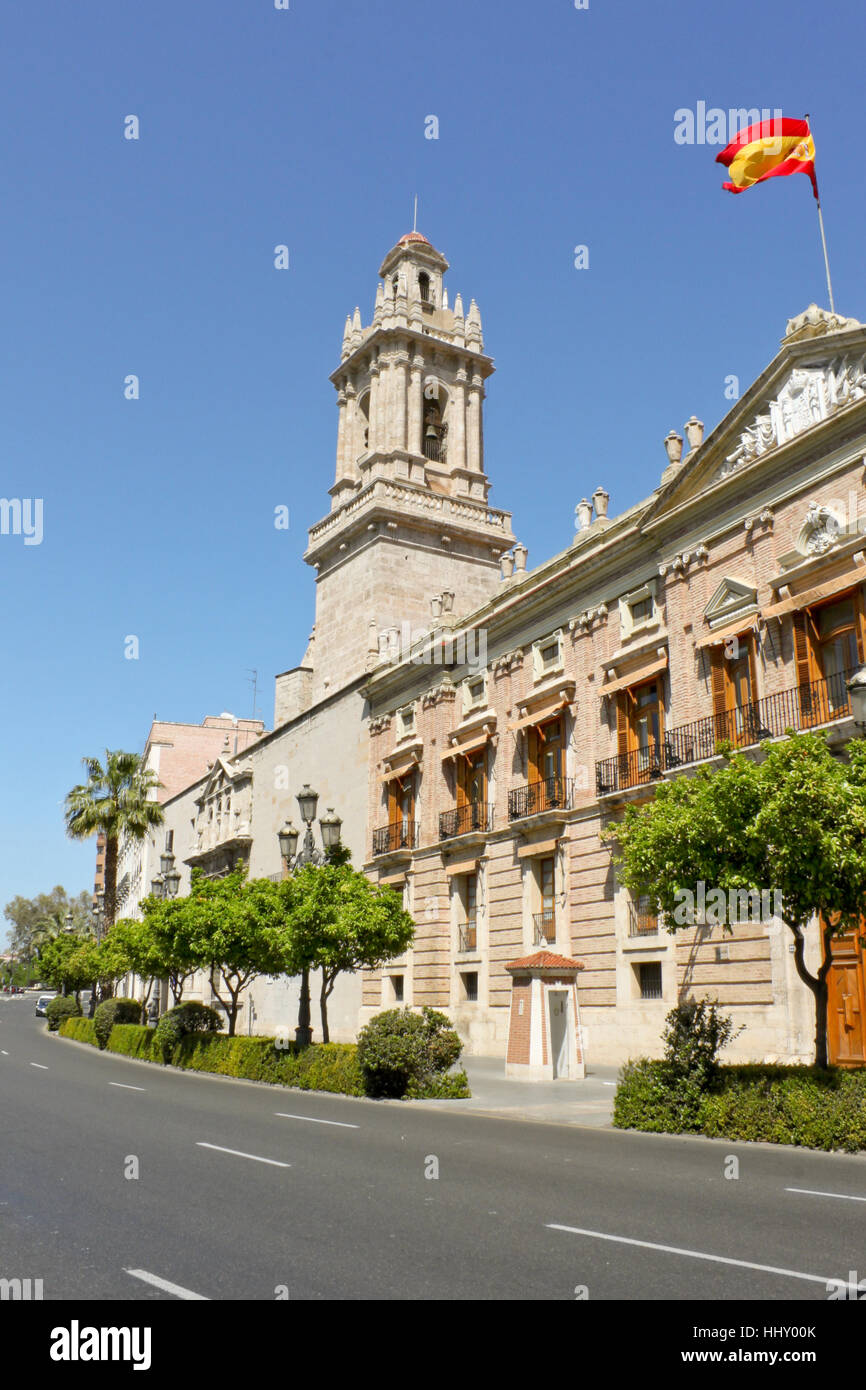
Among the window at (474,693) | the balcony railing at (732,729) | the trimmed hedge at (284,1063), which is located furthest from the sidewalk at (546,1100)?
the window at (474,693)

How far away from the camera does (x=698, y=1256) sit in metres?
7.00

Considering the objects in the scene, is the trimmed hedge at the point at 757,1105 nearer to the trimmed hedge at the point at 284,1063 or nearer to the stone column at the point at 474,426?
the trimmed hedge at the point at 284,1063

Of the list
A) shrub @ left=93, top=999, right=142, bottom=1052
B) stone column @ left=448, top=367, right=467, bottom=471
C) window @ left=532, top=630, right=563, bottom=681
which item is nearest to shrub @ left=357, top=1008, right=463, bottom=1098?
window @ left=532, top=630, right=563, bottom=681

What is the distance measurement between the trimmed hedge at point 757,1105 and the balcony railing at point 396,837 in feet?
64.6

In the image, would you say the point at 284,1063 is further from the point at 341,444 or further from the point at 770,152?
the point at 341,444

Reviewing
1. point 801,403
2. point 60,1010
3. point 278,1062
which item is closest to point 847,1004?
point 278,1062

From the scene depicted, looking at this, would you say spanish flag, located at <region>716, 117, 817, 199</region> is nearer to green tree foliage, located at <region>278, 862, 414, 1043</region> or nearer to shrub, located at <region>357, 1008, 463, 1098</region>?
green tree foliage, located at <region>278, 862, 414, 1043</region>

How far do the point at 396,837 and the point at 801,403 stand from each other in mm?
19984

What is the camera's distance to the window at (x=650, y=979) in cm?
2398

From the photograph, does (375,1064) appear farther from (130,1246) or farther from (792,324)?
(792,324)

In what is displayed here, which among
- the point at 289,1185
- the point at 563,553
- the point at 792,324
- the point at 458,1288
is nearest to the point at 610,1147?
the point at 289,1185

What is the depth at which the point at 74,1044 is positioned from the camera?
3975 cm

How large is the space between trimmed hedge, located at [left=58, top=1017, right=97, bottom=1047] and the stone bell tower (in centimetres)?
1637
